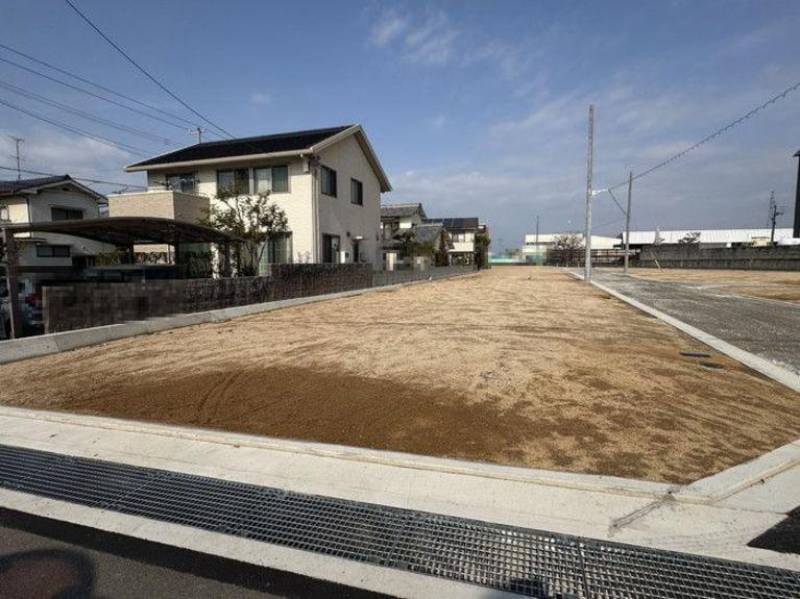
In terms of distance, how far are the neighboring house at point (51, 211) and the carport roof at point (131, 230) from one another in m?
8.14

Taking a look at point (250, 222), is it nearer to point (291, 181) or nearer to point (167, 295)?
point (291, 181)

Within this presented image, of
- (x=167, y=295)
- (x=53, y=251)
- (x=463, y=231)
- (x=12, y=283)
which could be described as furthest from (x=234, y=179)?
(x=463, y=231)

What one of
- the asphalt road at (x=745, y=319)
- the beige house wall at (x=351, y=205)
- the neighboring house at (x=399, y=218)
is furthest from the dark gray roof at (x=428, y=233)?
the asphalt road at (x=745, y=319)

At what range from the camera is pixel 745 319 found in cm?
1080

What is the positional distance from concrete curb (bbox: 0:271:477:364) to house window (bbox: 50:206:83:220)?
17039 mm

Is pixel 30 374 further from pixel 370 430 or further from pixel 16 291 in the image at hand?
pixel 370 430

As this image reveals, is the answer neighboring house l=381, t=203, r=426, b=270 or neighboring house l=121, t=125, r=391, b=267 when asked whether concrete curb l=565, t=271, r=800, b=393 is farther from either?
neighboring house l=381, t=203, r=426, b=270

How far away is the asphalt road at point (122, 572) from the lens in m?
2.23

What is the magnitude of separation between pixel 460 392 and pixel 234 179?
58.7 ft

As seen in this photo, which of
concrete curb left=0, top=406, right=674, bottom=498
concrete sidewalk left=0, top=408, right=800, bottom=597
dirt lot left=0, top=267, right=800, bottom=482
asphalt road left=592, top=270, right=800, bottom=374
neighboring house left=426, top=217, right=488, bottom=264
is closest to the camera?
concrete sidewalk left=0, top=408, right=800, bottom=597

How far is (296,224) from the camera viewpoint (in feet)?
62.5

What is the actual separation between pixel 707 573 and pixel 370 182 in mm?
24868

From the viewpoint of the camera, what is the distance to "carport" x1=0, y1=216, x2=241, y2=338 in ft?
25.9

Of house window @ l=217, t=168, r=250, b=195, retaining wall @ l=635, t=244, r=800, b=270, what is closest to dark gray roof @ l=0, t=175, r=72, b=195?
house window @ l=217, t=168, r=250, b=195
